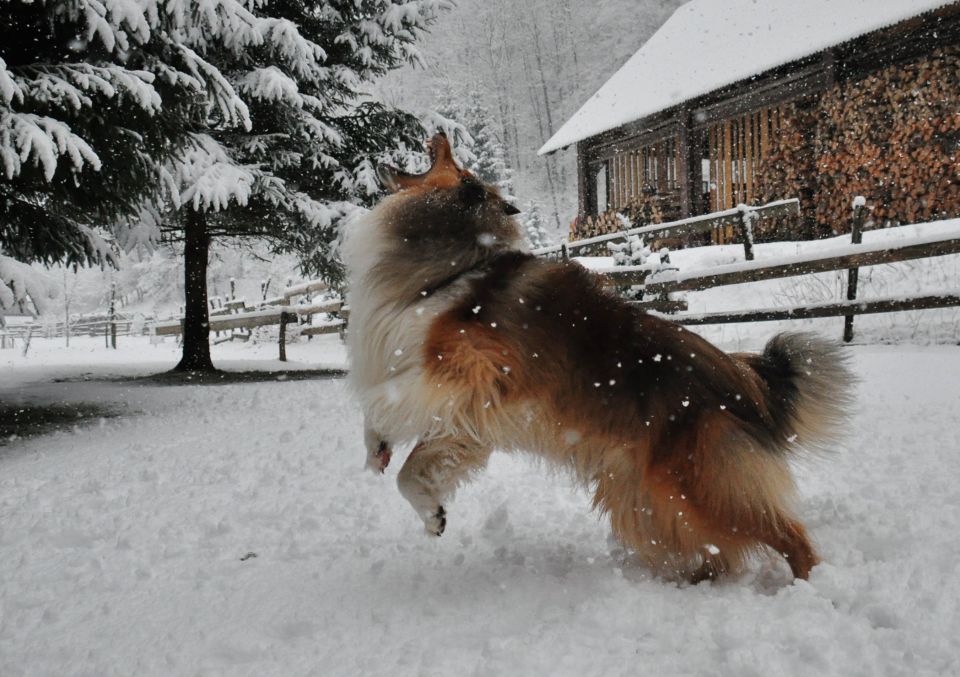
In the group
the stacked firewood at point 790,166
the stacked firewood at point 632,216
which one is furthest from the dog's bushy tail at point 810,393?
the stacked firewood at point 632,216

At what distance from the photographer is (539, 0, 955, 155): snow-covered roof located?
11.8 meters

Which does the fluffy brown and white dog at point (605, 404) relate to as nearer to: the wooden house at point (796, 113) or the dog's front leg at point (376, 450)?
the dog's front leg at point (376, 450)

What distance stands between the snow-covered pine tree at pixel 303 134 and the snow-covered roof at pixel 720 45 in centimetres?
759

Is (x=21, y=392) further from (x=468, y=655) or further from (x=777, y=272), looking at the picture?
(x=777, y=272)

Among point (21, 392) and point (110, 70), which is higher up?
point (110, 70)

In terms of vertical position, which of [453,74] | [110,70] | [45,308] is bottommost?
[45,308]

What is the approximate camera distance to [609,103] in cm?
1778

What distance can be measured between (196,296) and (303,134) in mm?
3239

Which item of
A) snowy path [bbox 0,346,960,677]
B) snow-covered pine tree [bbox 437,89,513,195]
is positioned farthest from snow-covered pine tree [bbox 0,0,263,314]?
snow-covered pine tree [bbox 437,89,513,195]

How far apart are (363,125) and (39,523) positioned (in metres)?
7.39

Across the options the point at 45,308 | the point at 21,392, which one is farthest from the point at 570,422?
the point at 21,392

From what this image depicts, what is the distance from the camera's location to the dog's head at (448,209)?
2.77 meters

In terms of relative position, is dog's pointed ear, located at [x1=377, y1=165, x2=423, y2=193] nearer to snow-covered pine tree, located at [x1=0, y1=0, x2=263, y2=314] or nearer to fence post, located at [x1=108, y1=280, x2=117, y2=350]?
snow-covered pine tree, located at [x1=0, y1=0, x2=263, y2=314]

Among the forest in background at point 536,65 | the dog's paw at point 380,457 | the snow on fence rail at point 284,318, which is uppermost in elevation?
the forest in background at point 536,65
